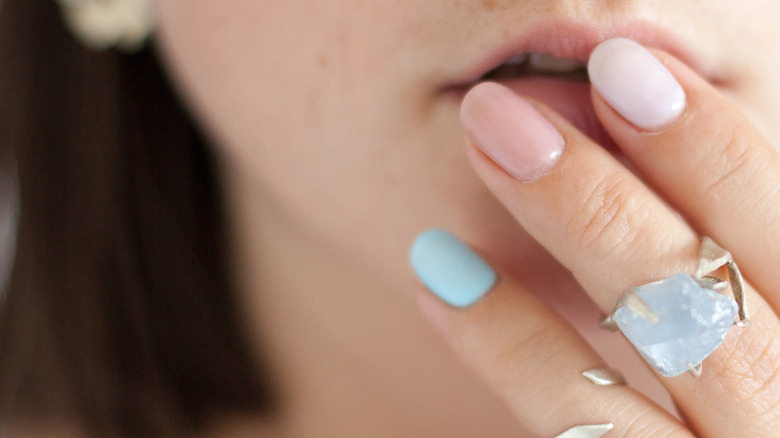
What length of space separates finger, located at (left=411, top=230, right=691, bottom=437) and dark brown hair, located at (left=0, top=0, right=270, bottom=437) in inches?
24.7

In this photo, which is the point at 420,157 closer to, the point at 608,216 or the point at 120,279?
the point at 608,216

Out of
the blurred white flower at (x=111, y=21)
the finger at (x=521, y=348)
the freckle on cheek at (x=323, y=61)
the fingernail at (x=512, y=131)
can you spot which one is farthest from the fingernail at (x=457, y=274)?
Result: the blurred white flower at (x=111, y=21)

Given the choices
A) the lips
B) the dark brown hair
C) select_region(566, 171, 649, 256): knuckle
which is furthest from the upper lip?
the dark brown hair

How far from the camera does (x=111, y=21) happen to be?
920 millimetres

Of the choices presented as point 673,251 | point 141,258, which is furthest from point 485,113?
point 141,258

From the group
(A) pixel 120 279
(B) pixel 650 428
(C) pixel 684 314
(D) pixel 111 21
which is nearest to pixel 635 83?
(C) pixel 684 314

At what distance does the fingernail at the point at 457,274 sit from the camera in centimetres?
66

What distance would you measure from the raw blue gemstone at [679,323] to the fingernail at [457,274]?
16cm

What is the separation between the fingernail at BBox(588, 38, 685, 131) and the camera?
0.55m

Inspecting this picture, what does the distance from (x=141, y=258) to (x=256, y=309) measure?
24cm

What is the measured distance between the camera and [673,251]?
1.82 ft

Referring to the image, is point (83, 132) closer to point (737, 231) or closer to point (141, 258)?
point (141, 258)

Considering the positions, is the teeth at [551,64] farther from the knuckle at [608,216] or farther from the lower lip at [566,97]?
the knuckle at [608,216]

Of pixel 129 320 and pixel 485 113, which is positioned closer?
pixel 485 113
